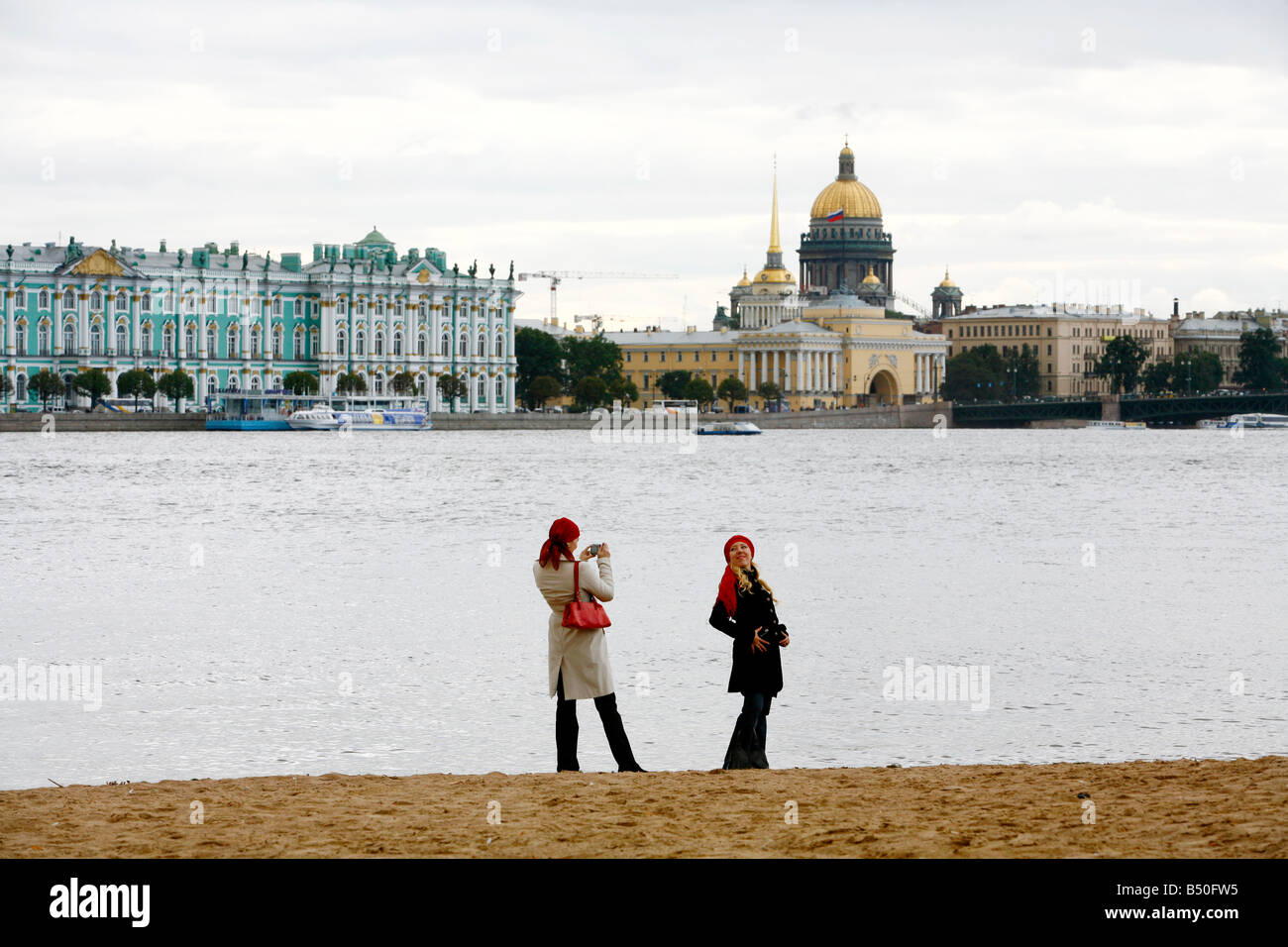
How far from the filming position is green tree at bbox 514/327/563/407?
98.9 metres

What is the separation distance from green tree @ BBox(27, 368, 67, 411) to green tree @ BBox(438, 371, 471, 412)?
764 inches

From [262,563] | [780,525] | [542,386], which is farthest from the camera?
[542,386]

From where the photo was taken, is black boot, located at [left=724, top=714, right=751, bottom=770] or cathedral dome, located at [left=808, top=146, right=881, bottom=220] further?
cathedral dome, located at [left=808, top=146, right=881, bottom=220]

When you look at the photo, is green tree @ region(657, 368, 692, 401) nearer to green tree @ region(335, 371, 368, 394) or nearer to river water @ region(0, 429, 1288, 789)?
green tree @ region(335, 371, 368, 394)

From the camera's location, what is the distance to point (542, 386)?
315 ft

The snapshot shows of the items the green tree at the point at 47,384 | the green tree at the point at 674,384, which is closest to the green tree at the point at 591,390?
the green tree at the point at 674,384

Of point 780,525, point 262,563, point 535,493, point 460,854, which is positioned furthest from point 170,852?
point 535,493

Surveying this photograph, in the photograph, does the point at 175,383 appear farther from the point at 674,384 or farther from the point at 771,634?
the point at 771,634

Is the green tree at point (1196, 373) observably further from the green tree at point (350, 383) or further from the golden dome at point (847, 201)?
the green tree at point (350, 383)

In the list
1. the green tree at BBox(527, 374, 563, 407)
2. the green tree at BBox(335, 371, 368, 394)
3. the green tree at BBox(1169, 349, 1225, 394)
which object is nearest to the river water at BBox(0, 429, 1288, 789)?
the green tree at BBox(335, 371, 368, 394)

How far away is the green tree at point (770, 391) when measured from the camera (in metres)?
115

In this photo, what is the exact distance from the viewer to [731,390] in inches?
4456

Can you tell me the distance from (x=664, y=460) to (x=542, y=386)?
34902 mm
